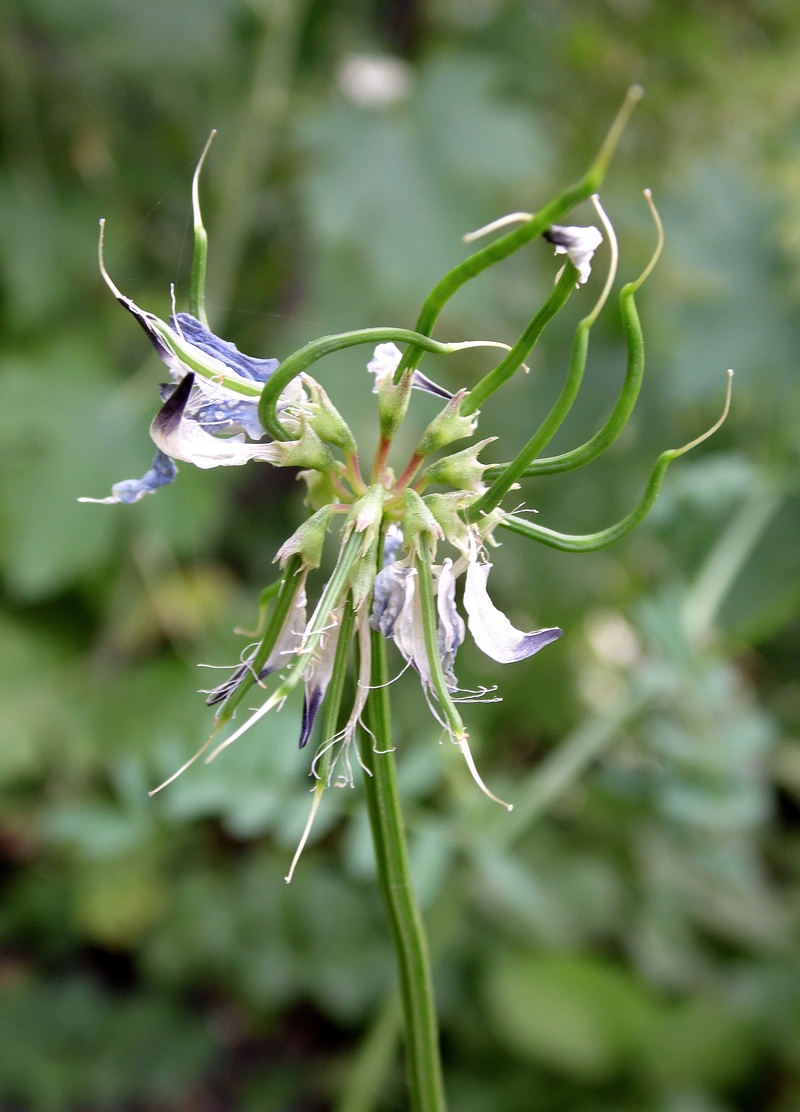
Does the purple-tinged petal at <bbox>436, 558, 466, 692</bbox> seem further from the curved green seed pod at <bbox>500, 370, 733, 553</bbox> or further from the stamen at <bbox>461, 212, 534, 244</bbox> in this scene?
the stamen at <bbox>461, 212, 534, 244</bbox>

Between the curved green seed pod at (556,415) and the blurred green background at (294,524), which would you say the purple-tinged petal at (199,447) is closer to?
the curved green seed pod at (556,415)

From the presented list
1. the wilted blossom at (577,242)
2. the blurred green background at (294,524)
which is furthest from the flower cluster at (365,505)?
the blurred green background at (294,524)

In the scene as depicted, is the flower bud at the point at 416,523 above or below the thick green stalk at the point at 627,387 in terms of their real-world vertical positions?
below

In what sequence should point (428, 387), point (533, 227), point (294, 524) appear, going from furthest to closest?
point (294, 524)
point (428, 387)
point (533, 227)

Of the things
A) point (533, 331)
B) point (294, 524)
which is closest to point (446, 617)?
point (533, 331)

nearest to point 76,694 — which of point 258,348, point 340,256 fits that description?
point 258,348

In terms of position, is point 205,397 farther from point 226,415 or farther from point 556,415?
point 556,415

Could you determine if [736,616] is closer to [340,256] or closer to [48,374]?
[340,256]
